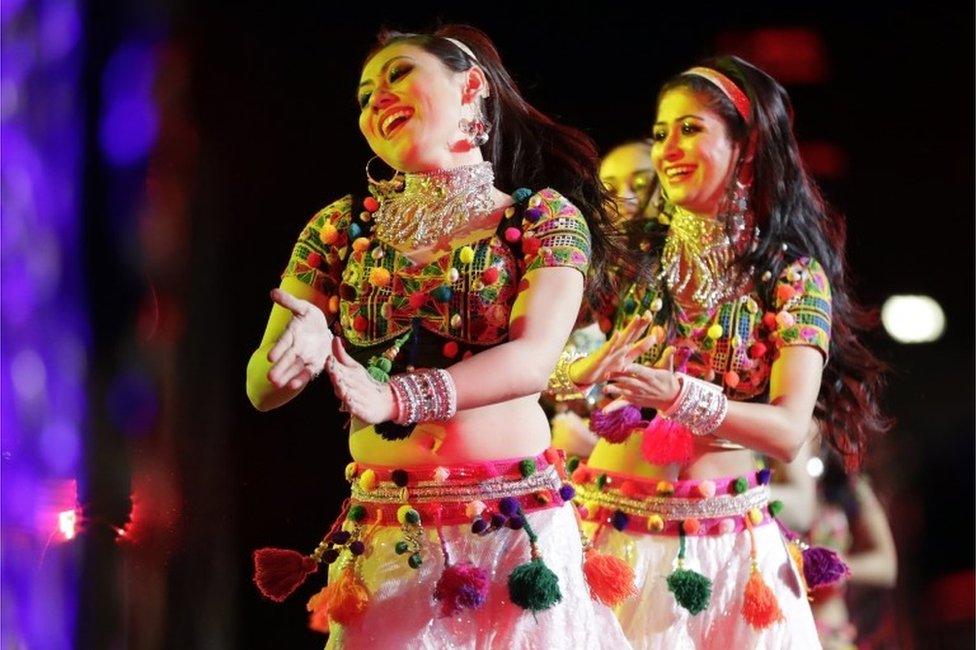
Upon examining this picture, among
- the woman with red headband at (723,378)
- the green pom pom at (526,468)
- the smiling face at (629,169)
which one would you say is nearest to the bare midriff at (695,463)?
the woman with red headband at (723,378)

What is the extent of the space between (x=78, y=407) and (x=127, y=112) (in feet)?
2.08

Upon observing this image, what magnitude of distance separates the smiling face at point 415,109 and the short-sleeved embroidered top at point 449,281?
158 mm

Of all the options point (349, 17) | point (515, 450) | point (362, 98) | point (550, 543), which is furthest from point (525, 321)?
point (349, 17)

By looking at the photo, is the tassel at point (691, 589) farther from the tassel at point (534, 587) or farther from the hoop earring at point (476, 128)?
the hoop earring at point (476, 128)

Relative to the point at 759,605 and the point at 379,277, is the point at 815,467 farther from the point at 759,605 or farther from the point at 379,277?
the point at 379,277

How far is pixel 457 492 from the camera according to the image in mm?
2420

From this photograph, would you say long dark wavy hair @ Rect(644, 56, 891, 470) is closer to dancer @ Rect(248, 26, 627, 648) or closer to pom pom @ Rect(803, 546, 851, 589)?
pom pom @ Rect(803, 546, 851, 589)

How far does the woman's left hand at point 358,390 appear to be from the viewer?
2137 mm

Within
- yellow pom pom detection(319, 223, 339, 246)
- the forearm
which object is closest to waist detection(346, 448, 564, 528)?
the forearm

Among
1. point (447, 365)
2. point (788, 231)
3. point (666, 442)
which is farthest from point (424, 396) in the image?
point (788, 231)

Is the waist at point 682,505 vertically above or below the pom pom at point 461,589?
above

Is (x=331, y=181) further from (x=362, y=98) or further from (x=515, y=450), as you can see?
(x=515, y=450)

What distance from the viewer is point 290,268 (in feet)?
8.48

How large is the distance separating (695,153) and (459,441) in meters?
1.02
